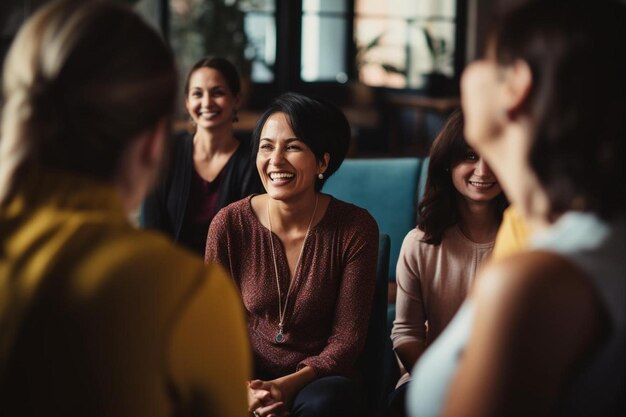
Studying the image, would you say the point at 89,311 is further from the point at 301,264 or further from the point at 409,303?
the point at 409,303

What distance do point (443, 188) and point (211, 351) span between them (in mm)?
1368

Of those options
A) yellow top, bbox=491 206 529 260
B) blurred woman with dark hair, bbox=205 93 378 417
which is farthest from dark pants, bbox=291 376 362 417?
yellow top, bbox=491 206 529 260

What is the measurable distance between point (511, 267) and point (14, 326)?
1.62 feet

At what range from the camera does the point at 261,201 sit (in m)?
2.07

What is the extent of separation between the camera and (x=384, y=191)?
2971mm

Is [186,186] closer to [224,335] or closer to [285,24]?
[224,335]

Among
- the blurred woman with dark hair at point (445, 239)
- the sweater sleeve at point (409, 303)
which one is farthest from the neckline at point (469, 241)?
the sweater sleeve at point (409, 303)

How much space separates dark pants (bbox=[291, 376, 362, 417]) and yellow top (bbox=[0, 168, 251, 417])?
0.98m

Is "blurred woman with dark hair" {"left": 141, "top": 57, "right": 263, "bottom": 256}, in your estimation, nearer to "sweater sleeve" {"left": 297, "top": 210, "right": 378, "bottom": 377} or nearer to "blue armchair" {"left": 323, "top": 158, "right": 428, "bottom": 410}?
"blue armchair" {"left": 323, "top": 158, "right": 428, "bottom": 410}

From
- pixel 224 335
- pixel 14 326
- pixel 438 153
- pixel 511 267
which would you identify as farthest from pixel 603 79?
pixel 438 153

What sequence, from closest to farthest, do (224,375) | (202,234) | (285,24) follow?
(224,375) < (202,234) < (285,24)

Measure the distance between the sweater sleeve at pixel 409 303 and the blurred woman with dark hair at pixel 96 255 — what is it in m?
1.15

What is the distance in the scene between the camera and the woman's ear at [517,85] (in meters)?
0.80

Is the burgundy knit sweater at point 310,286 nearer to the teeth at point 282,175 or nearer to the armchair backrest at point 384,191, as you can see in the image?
the teeth at point 282,175
